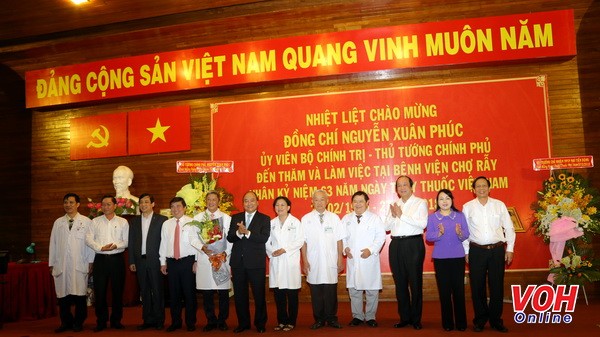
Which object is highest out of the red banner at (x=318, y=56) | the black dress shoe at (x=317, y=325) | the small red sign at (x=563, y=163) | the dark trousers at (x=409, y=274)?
the red banner at (x=318, y=56)

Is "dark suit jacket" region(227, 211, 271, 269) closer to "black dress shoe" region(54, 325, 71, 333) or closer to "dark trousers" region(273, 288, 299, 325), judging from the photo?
"dark trousers" region(273, 288, 299, 325)

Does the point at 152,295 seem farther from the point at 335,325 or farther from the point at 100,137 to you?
the point at 100,137

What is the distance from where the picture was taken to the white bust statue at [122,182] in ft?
27.9

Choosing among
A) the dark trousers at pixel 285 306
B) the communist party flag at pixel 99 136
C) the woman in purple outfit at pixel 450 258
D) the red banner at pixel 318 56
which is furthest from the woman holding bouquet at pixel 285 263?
the communist party flag at pixel 99 136

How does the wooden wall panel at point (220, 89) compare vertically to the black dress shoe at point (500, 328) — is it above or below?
above

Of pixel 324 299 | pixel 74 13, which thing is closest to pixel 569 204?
pixel 324 299

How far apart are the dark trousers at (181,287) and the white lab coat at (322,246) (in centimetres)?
120

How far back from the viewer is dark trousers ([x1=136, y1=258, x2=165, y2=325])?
19.5 ft

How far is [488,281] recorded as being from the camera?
204 inches

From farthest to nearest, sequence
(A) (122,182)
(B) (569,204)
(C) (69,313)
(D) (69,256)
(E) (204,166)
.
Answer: (A) (122,182), (E) (204,166), (B) (569,204), (D) (69,256), (C) (69,313)

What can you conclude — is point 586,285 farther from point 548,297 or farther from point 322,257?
point 322,257

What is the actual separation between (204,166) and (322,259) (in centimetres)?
293

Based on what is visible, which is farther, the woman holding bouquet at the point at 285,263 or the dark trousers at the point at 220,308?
the dark trousers at the point at 220,308

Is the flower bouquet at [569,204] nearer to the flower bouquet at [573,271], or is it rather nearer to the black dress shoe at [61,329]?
the flower bouquet at [573,271]
